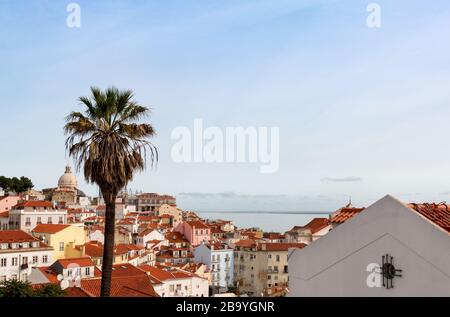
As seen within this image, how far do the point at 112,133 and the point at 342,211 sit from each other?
8220 millimetres

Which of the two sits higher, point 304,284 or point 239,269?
point 304,284

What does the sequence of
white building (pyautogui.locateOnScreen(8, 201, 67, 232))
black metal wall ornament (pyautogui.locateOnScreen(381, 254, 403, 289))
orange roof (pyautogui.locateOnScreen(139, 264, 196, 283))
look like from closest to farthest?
black metal wall ornament (pyautogui.locateOnScreen(381, 254, 403, 289)) < orange roof (pyautogui.locateOnScreen(139, 264, 196, 283)) < white building (pyautogui.locateOnScreen(8, 201, 67, 232))

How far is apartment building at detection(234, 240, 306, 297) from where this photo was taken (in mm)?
98438

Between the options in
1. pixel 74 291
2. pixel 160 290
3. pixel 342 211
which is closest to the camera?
pixel 342 211

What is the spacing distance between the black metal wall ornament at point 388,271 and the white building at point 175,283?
5101 cm

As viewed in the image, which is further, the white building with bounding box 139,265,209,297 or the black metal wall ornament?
the white building with bounding box 139,265,209,297

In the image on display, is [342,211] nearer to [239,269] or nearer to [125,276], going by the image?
[125,276]

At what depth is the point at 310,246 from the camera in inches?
460

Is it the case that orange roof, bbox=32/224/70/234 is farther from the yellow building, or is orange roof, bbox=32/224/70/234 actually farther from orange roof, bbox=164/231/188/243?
orange roof, bbox=164/231/188/243

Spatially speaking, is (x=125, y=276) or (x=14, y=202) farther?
(x=14, y=202)

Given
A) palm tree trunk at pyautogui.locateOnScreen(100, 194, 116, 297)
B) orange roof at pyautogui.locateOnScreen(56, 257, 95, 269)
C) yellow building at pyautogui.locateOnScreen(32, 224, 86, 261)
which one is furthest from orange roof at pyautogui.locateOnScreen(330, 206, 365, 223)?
yellow building at pyautogui.locateOnScreen(32, 224, 86, 261)

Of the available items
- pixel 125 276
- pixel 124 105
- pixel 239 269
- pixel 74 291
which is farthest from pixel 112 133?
pixel 239 269

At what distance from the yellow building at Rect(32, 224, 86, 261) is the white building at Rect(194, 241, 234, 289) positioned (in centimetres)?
2651

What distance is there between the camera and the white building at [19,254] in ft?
220
